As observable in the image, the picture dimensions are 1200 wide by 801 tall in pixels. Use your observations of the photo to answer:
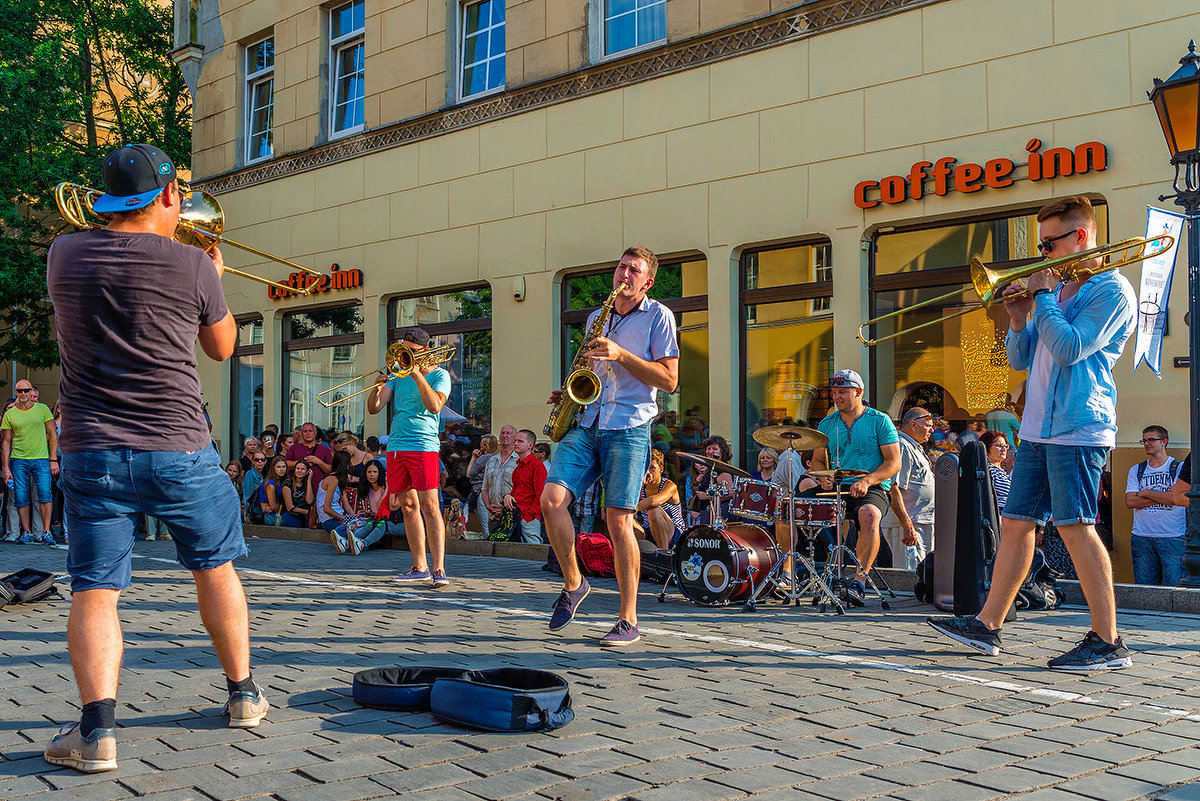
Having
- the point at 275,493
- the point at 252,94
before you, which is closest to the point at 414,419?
the point at 275,493

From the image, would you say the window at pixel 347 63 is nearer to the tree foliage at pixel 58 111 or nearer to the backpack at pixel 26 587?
the tree foliage at pixel 58 111

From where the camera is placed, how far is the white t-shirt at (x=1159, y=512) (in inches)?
364

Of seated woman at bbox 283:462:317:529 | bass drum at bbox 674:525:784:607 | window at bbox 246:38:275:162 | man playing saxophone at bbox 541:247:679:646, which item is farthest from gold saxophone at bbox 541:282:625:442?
window at bbox 246:38:275:162

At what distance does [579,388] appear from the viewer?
20.8 feet

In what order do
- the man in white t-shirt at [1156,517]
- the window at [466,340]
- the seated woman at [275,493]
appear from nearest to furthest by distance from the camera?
the man in white t-shirt at [1156,517]
the seated woman at [275,493]
the window at [466,340]

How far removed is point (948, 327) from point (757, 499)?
3.88 meters

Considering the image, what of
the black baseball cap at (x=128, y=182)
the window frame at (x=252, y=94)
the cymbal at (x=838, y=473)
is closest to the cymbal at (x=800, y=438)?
the cymbal at (x=838, y=473)

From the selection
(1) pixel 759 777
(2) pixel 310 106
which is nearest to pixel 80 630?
(1) pixel 759 777

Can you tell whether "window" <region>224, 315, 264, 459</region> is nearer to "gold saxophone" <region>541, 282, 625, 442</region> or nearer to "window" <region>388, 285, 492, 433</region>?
"window" <region>388, 285, 492, 433</region>

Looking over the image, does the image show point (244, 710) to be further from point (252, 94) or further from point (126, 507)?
point (252, 94)

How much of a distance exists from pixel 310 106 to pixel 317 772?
16.1 meters

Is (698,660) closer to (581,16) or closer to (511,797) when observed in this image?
(511,797)

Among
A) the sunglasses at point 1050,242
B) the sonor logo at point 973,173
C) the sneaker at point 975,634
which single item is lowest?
the sneaker at point 975,634

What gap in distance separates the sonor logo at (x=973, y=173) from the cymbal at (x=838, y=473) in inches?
142
